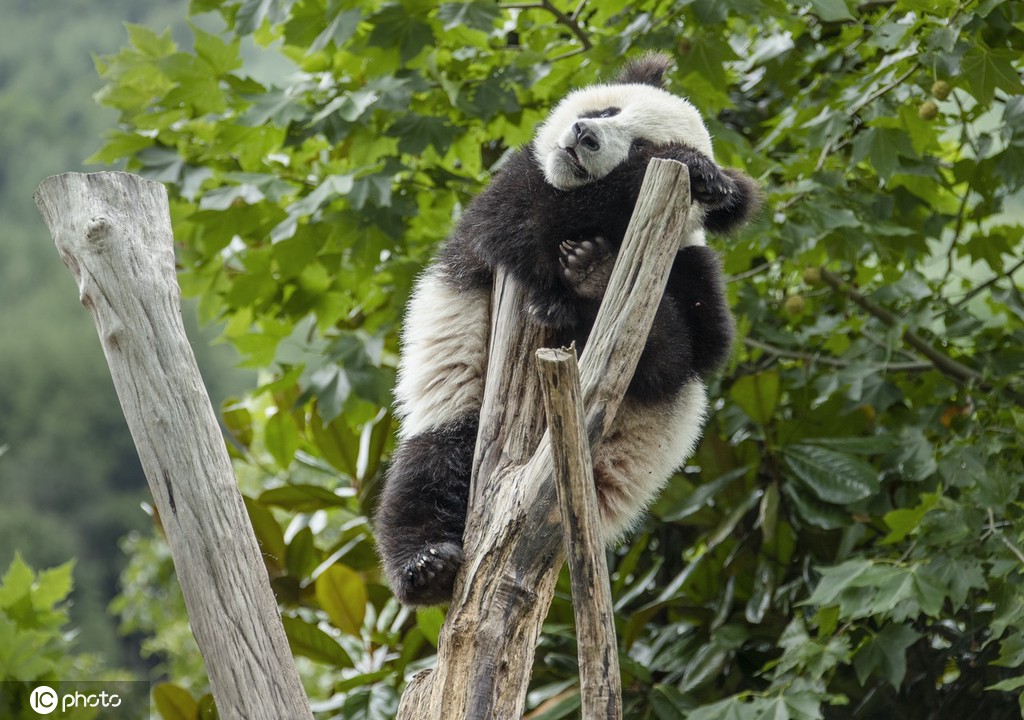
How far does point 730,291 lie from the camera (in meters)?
3.33

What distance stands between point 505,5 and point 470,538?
6.28 feet

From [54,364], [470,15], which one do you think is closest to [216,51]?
[470,15]

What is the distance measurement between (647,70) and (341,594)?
7.05ft

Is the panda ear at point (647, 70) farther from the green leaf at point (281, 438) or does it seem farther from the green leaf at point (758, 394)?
the green leaf at point (281, 438)

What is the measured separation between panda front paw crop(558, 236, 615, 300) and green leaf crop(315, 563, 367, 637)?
1.79 metres

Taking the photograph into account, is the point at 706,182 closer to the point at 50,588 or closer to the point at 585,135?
the point at 585,135

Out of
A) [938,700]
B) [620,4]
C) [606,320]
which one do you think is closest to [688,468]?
[938,700]

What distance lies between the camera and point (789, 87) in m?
3.75

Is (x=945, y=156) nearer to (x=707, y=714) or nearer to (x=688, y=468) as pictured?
(x=688, y=468)

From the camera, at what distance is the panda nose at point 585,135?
2.19m

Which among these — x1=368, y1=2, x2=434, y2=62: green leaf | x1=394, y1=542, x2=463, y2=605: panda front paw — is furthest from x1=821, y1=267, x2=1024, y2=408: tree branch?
x1=394, y1=542, x2=463, y2=605: panda front paw

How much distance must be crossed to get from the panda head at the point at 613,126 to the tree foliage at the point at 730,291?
26 centimetres

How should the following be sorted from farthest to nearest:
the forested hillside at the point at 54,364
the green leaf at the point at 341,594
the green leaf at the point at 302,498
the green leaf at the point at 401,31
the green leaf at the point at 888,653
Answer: the forested hillside at the point at 54,364 → the green leaf at the point at 302,498 → the green leaf at the point at 341,594 → the green leaf at the point at 401,31 → the green leaf at the point at 888,653

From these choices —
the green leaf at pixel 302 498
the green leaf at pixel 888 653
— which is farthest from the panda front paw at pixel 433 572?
the green leaf at pixel 302 498
